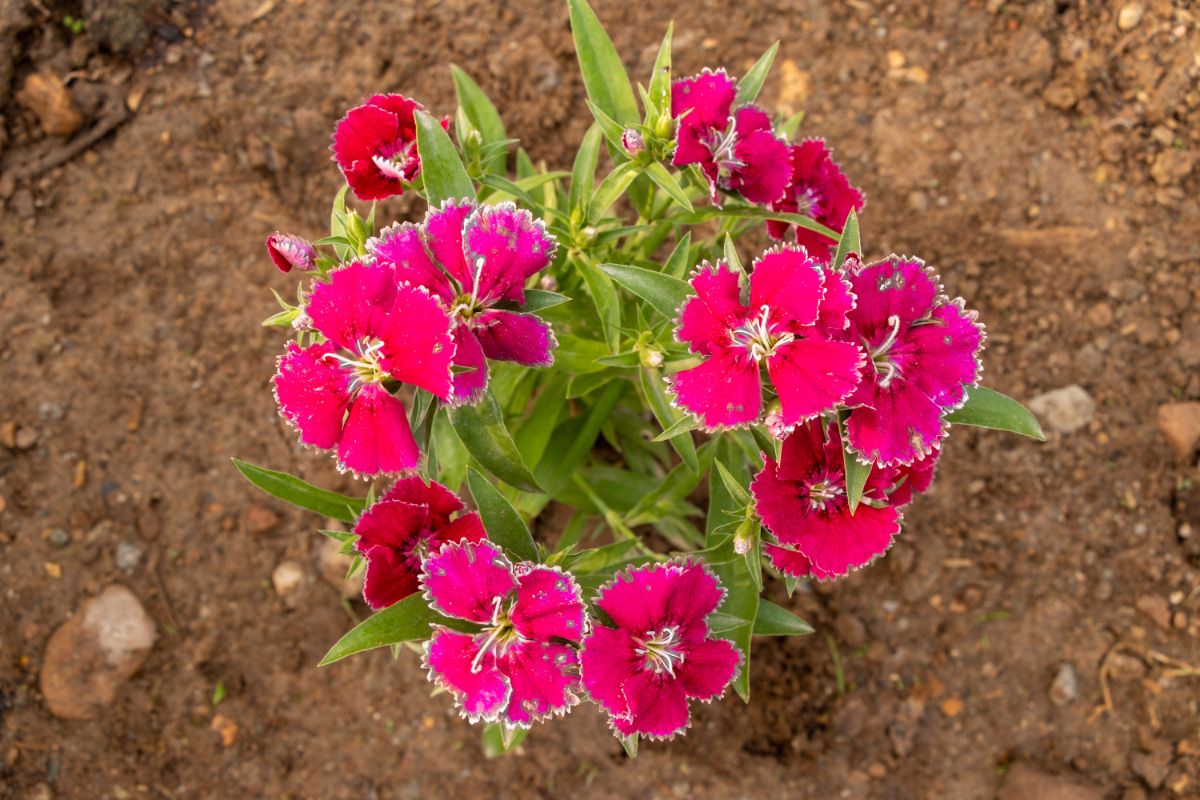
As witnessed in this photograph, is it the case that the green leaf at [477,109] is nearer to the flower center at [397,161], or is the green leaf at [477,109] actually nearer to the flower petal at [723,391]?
the flower center at [397,161]

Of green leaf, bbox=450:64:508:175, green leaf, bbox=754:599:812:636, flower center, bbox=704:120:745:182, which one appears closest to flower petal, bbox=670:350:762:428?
flower center, bbox=704:120:745:182

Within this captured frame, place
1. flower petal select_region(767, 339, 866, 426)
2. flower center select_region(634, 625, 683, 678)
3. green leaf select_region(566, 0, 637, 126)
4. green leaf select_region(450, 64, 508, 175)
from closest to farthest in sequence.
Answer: flower petal select_region(767, 339, 866, 426) < flower center select_region(634, 625, 683, 678) < green leaf select_region(566, 0, 637, 126) < green leaf select_region(450, 64, 508, 175)

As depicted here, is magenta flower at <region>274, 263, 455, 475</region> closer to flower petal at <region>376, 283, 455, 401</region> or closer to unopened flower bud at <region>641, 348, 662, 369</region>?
flower petal at <region>376, 283, 455, 401</region>

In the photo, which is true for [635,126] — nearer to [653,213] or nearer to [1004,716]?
[653,213]

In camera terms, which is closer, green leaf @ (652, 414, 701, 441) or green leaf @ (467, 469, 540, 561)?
green leaf @ (652, 414, 701, 441)

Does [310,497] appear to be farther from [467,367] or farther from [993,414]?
[993,414]

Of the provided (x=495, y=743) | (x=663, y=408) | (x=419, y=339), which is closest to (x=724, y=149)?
(x=663, y=408)

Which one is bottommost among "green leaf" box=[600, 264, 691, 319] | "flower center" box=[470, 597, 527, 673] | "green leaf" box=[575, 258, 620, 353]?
"flower center" box=[470, 597, 527, 673]

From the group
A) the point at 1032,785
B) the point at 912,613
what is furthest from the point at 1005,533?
the point at 1032,785
